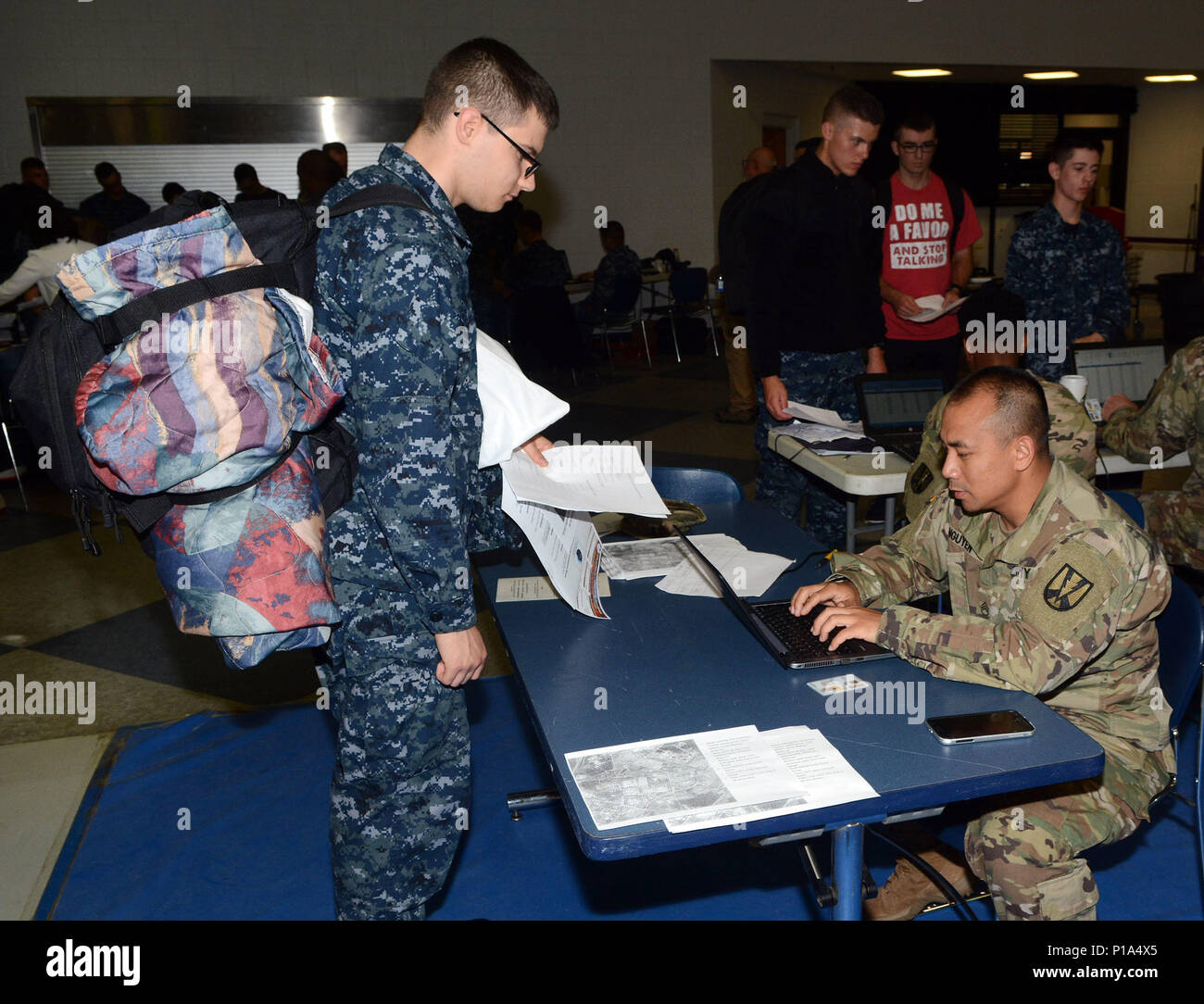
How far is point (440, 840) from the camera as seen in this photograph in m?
1.87

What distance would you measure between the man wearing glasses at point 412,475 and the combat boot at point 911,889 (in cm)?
89

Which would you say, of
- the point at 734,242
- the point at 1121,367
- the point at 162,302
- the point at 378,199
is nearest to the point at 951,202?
the point at 734,242

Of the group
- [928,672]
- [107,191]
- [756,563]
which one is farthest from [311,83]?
[928,672]

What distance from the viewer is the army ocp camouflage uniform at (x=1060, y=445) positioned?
234 cm

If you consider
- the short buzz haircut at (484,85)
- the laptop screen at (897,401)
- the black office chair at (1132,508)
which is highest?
the short buzz haircut at (484,85)

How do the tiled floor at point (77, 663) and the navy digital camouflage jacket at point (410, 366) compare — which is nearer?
the navy digital camouflage jacket at point (410, 366)

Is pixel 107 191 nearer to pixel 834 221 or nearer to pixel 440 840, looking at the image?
pixel 834 221

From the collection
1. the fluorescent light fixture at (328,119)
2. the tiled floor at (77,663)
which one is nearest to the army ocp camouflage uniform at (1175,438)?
the tiled floor at (77,663)

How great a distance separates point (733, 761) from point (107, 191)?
8.47 metres

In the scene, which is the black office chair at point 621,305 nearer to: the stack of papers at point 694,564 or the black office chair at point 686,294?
the black office chair at point 686,294

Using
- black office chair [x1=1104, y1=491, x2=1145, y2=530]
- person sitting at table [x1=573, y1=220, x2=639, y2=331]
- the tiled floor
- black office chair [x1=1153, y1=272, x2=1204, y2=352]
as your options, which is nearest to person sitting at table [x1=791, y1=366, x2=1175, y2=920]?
black office chair [x1=1104, y1=491, x2=1145, y2=530]

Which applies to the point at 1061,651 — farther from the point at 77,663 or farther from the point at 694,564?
the point at 77,663

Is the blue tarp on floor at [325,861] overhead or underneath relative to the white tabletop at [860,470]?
underneath

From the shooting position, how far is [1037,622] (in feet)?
5.42
